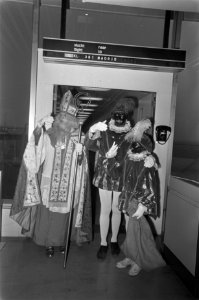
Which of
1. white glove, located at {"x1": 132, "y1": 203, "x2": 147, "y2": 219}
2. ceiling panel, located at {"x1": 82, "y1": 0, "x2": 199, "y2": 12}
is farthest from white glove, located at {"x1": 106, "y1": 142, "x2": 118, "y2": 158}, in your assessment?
ceiling panel, located at {"x1": 82, "y1": 0, "x2": 199, "y2": 12}

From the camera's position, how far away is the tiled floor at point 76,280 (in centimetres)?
166

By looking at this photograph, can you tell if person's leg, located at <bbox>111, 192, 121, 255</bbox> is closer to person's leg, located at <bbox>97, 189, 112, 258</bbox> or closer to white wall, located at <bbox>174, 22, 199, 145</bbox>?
person's leg, located at <bbox>97, 189, 112, 258</bbox>

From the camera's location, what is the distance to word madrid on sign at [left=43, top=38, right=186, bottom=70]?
2.30m

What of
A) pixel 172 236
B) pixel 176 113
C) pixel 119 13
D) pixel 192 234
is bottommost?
pixel 172 236

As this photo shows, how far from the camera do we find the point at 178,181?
2164 millimetres

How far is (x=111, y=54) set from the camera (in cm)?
234

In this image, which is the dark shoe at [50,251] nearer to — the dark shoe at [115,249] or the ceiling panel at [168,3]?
the dark shoe at [115,249]

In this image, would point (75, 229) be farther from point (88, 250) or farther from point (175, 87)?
point (175, 87)

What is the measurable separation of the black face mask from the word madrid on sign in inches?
19.5

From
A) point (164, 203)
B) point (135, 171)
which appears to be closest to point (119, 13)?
point (135, 171)

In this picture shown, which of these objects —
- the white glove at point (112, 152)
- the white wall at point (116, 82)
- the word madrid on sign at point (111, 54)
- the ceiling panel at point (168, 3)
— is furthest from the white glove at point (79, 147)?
the ceiling panel at point (168, 3)

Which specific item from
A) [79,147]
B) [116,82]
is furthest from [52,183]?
[116,82]

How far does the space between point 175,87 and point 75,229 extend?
1508mm

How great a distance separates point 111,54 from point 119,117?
0.57m
